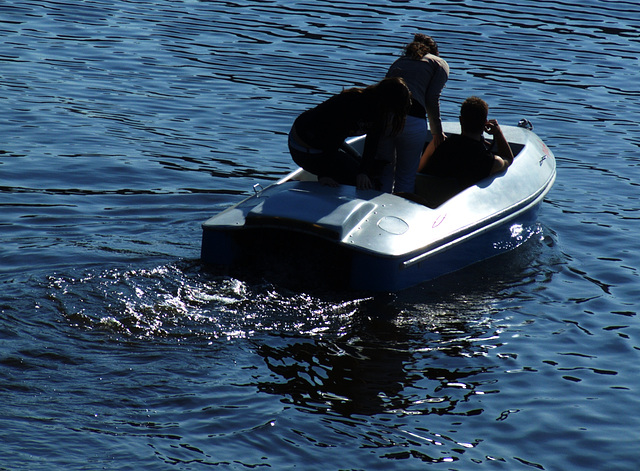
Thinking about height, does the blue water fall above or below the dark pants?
below

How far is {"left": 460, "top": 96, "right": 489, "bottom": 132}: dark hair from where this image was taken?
7926 millimetres

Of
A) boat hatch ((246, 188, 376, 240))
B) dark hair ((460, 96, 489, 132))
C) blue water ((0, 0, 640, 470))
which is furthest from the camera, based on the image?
dark hair ((460, 96, 489, 132))

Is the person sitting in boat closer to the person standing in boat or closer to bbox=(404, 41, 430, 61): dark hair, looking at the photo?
the person standing in boat

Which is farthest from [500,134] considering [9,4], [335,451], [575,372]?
[9,4]

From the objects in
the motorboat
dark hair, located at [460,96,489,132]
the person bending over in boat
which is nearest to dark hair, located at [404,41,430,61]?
dark hair, located at [460,96,489,132]

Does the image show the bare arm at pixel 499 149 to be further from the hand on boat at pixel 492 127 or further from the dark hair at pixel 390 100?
the dark hair at pixel 390 100

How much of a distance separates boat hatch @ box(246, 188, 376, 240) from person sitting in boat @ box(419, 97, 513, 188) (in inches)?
54.4

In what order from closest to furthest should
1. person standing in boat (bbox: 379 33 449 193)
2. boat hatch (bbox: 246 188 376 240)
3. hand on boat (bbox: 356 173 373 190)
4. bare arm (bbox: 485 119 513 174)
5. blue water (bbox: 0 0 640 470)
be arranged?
blue water (bbox: 0 0 640 470), boat hatch (bbox: 246 188 376 240), hand on boat (bbox: 356 173 373 190), person standing in boat (bbox: 379 33 449 193), bare arm (bbox: 485 119 513 174)

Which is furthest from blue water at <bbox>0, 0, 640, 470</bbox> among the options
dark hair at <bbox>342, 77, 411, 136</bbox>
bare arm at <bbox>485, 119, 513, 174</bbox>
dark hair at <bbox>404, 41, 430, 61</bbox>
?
dark hair at <bbox>404, 41, 430, 61</bbox>

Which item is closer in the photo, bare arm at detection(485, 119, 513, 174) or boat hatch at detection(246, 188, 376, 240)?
boat hatch at detection(246, 188, 376, 240)

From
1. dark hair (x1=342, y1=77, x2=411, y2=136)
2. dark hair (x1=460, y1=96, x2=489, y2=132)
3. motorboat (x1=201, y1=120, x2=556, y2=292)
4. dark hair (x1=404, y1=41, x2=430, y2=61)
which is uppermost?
dark hair (x1=404, y1=41, x2=430, y2=61)

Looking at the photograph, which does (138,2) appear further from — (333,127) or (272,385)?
(272,385)

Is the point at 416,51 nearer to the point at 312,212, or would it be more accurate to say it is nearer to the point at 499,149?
the point at 499,149

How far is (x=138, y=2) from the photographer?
1897cm
